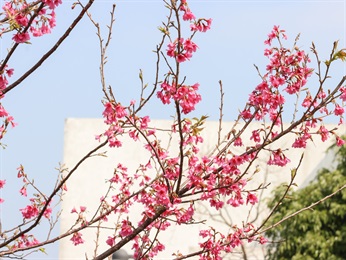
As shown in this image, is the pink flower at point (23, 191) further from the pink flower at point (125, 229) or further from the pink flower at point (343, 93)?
the pink flower at point (343, 93)

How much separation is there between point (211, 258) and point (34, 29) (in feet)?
5.45

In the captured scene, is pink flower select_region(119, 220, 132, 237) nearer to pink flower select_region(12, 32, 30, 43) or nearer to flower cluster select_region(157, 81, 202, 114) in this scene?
flower cluster select_region(157, 81, 202, 114)

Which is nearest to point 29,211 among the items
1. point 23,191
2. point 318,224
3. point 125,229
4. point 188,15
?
point 23,191

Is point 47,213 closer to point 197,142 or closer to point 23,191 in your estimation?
point 23,191

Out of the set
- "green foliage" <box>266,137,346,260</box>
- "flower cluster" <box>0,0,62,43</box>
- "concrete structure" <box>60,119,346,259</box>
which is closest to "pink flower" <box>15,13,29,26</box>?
"flower cluster" <box>0,0,62,43</box>

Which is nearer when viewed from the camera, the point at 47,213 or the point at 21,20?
the point at 21,20

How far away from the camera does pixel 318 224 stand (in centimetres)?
1238

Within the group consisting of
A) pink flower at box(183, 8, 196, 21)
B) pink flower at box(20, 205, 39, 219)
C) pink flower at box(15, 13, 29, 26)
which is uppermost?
pink flower at box(15, 13, 29, 26)

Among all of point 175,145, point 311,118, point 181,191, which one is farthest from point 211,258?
point 175,145

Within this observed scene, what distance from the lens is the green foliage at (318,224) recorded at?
40.2 feet

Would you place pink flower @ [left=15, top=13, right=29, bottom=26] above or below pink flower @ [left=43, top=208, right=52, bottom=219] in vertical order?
above

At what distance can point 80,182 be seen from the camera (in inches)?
778

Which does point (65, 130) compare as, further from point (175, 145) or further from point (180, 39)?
point (180, 39)

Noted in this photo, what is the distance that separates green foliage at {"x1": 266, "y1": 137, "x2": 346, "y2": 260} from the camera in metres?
12.3
